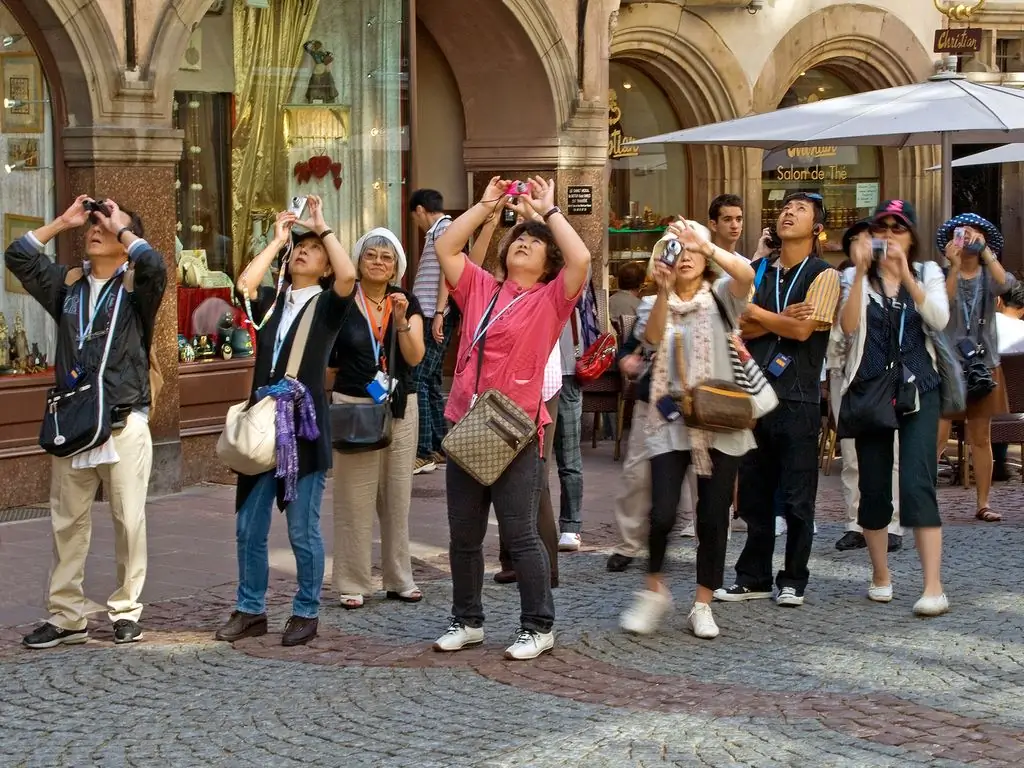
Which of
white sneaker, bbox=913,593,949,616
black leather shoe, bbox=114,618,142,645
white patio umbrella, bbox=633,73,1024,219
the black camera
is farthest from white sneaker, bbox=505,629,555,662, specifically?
white patio umbrella, bbox=633,73,1024,219

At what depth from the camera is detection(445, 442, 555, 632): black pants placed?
6.94m

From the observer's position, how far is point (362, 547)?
8.09m

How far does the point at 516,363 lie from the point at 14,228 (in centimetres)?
533

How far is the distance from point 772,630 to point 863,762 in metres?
1.99

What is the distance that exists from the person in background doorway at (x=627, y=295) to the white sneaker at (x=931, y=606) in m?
6.42

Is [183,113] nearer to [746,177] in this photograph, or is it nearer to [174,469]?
[174,469]

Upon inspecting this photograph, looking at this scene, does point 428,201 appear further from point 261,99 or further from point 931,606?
point 931,606

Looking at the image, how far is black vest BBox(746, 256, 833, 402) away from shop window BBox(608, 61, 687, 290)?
8.74 m

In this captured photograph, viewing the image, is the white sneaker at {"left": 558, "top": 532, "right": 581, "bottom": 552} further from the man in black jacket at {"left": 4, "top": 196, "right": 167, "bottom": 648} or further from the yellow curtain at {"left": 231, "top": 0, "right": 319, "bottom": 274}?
the yellow curtain at {"left": 231, "top": 0, "right": 319, "bottom": 274}

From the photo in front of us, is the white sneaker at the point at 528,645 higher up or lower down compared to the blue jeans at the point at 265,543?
lower down

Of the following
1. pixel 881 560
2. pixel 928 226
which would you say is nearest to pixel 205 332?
pixel 881 560

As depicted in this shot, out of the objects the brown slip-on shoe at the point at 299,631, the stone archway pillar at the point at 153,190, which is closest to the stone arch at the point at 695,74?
the stone archway pillar at the point at 153,190

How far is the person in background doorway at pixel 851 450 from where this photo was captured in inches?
320

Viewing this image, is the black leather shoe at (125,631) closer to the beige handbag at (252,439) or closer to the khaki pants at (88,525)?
the khaki pants at (88,525)
